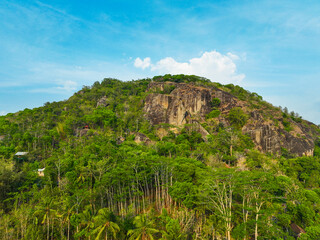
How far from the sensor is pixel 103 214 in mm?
17453

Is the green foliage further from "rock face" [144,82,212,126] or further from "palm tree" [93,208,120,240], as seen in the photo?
"palm tree" [93,208,120,240]

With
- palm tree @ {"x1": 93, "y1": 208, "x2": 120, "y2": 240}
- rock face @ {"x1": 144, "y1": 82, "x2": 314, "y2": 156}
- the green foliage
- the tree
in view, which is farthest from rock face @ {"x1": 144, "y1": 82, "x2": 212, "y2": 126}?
palm tree @ {"x1": 93, "y1": 208, "x2": 120, "y2": 240}

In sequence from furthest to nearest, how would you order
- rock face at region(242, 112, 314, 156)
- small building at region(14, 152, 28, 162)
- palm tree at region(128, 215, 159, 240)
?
rock face at region(242, 112, 314, 156) → small building at region(14, 152, 28, 162) → palm tree at region(128, 215, 159, 240)

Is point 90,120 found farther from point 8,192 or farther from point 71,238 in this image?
point 71,238

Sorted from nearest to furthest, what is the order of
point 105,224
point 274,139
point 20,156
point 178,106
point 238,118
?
point 105,224 < point 20,156 < point 274,139 < point 238,118 < point 178,106

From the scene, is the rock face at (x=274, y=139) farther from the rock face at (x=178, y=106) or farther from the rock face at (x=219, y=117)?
the rock face at (x=178, y=106)

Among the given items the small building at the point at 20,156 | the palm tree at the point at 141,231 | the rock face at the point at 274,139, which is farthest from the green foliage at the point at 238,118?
the small building at the point at 20,156

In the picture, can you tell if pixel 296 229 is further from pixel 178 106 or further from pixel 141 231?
pixel 178 106

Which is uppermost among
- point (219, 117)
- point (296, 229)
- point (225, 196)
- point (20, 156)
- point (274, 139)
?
point (219, 117)

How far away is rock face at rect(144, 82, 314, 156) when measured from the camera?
5038cm

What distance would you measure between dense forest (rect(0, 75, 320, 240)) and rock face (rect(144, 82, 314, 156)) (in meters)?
2.49

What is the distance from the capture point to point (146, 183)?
26125 mm

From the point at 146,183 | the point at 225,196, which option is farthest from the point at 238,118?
the point at 225,196

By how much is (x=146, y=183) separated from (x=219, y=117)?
42.1 meters
